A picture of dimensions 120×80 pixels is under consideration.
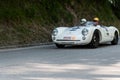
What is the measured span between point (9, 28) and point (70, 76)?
1173 cm

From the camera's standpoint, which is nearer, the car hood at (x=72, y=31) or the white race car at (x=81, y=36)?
the white race car at (x=81, y=36)

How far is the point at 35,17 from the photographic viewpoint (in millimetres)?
23828

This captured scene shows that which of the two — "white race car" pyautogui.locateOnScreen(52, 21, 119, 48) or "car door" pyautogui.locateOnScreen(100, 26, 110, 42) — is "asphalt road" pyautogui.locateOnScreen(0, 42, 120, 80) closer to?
"white race car" pyautogui.locateOnScreen(52, 21, 119, 48)

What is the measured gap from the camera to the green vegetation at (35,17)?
67.5ft

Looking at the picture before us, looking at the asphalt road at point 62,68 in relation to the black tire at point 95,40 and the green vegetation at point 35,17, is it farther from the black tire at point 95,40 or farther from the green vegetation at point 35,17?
the green vegetation at point 35,17

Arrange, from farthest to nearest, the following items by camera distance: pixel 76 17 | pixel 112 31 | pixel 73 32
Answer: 1. pixel 76 17
2. pixel 112 31
3. pixel 73 32

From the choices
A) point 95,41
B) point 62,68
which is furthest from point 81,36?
point 62,68

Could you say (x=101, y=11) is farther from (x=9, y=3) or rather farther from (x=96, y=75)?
(x=96, y=75)

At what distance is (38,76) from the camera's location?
9.62 metres

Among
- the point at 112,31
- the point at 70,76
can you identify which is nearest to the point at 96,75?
the point at 70,76

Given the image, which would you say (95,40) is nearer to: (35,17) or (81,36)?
(81,36)

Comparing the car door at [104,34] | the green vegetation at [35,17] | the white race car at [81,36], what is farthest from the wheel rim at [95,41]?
the green vegetation at [35,17]

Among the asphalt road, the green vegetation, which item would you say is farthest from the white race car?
the asphalt road

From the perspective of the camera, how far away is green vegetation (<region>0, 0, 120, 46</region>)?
2056 centimetres
